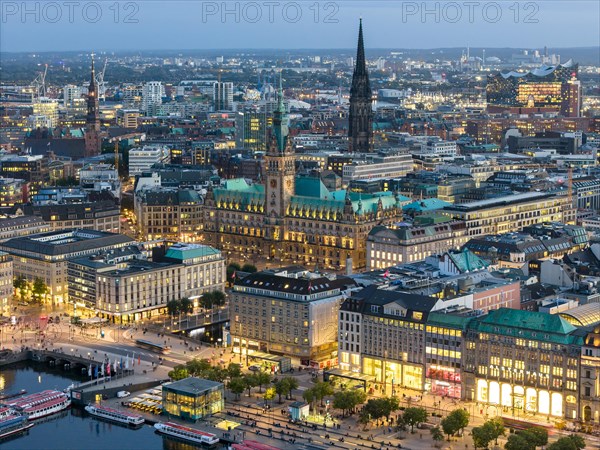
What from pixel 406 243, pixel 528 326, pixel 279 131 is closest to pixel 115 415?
pixel 528 326

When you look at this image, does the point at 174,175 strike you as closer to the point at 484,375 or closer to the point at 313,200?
the point at 313,200

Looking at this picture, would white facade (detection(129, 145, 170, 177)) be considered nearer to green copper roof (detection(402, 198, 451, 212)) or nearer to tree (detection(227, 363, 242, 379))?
green copper roof (detection(402, 198, 451, 212))

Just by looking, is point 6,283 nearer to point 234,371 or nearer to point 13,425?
point 13,425

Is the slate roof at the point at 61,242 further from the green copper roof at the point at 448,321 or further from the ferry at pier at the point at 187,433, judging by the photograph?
the green copper roof at the point at 448,321

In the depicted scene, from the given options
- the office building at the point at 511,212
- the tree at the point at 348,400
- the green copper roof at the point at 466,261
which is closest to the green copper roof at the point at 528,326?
the tree at the point at 348,400

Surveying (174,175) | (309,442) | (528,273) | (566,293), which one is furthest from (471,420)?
(174,175)

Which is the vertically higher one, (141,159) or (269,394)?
(141,159)
